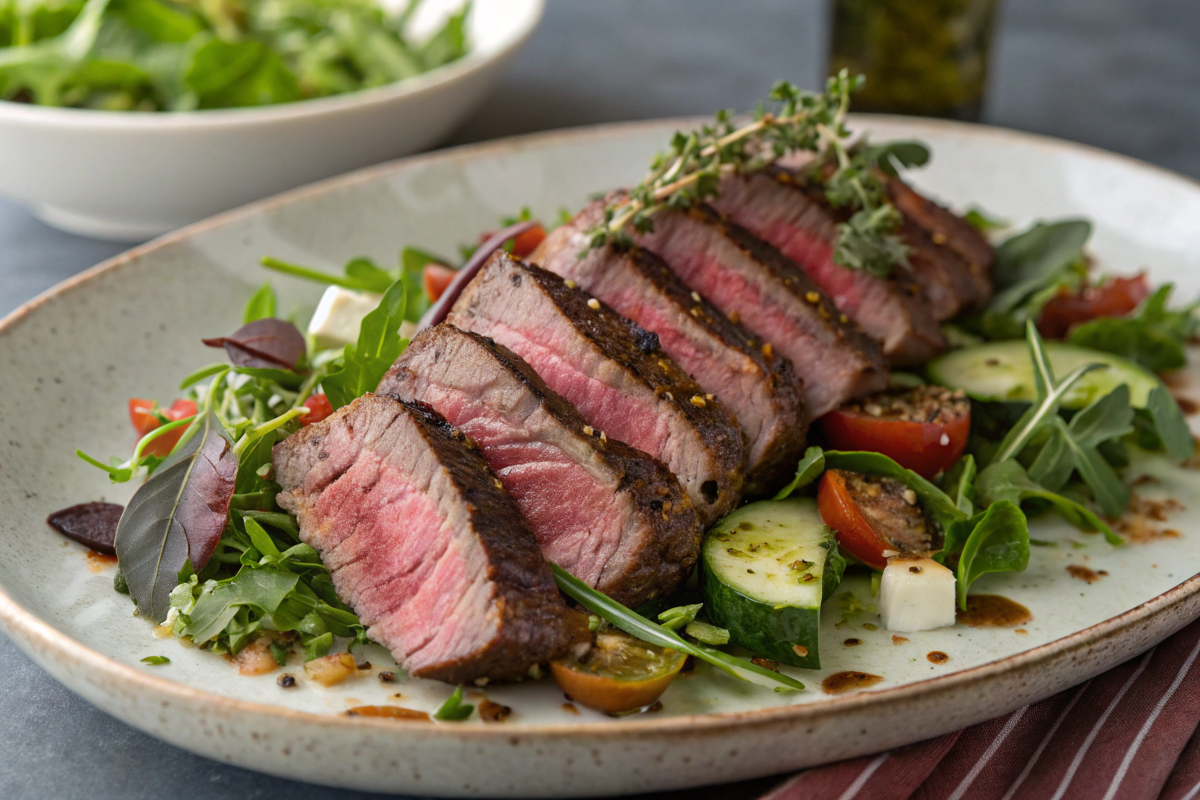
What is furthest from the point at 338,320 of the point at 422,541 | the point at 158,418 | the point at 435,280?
the point at 422,541

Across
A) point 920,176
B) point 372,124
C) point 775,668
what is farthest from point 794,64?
point 775,668

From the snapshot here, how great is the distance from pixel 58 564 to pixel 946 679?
273 cm

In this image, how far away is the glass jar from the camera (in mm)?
6750

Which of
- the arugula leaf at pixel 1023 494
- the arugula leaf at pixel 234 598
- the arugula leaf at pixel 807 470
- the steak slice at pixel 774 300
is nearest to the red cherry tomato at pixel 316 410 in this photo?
the arugula leaf at pixel 234 598

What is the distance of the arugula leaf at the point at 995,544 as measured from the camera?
12.3 feet

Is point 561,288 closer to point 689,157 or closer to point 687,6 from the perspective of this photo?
point 689,157

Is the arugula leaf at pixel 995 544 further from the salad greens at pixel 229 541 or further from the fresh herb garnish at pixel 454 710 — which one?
the salad greens at pixel 229 541

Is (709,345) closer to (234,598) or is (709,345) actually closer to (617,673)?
(617,673)

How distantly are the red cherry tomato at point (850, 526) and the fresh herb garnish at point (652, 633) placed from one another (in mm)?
701

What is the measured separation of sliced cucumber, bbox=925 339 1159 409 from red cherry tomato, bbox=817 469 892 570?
0.97 metres

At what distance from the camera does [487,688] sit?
10.6 feet

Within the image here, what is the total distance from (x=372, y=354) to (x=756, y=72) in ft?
19.1

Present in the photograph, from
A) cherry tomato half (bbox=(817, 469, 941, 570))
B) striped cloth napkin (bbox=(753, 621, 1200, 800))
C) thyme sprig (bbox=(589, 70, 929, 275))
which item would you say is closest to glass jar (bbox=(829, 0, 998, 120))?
thyme sprig (bbox=(589, 70, 929, 275))

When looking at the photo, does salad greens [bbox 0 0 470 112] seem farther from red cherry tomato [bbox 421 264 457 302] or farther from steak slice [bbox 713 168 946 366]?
steak slice [bbox 713 168 946 366]
